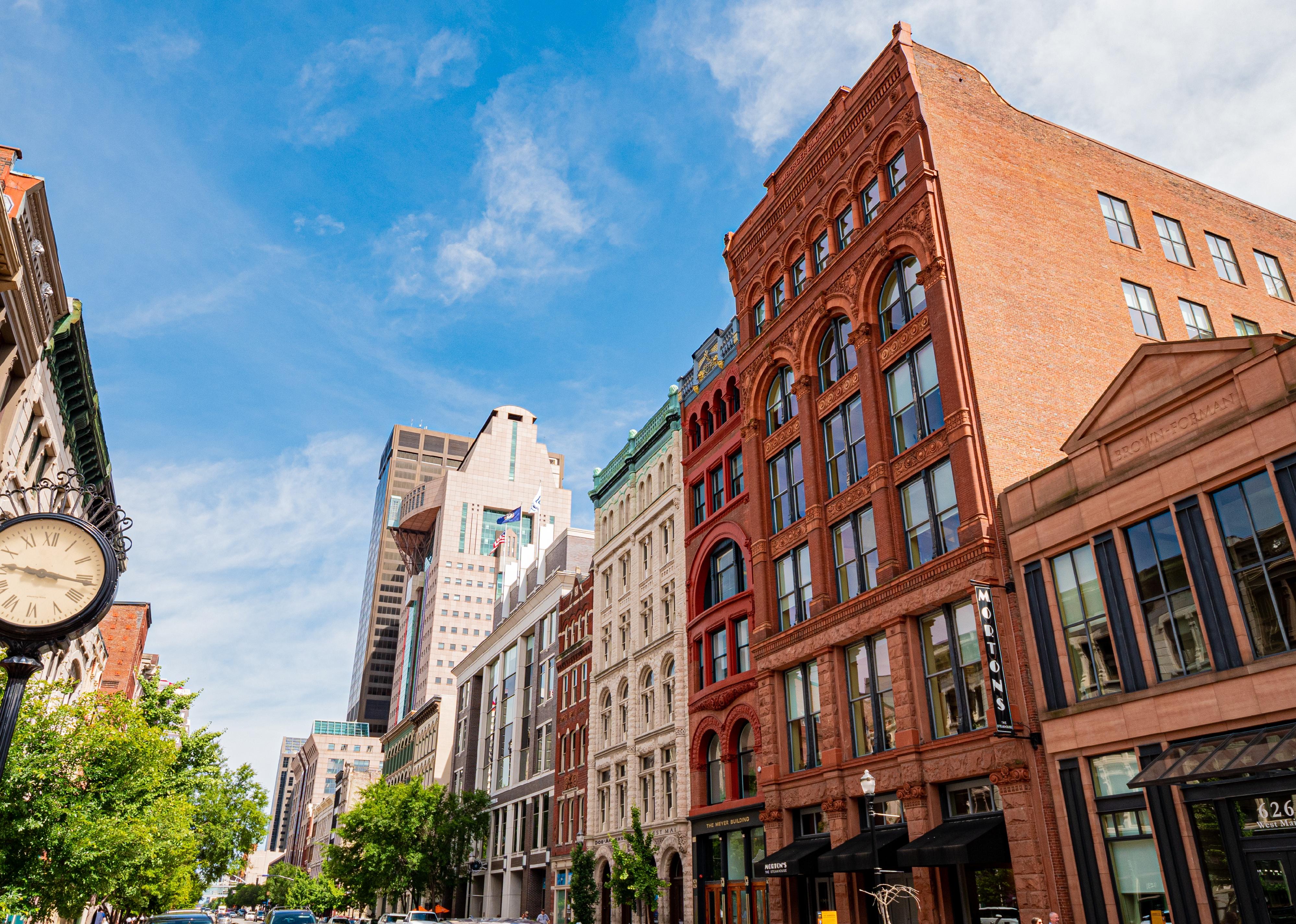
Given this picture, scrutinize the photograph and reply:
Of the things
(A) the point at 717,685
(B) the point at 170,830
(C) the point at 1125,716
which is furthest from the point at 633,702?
(C) the point at 1125,716

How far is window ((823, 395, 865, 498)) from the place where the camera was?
3400 cm

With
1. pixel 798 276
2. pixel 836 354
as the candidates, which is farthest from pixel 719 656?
pixel 798 276

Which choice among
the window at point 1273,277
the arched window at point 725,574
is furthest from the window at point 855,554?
the window at point 1273,277

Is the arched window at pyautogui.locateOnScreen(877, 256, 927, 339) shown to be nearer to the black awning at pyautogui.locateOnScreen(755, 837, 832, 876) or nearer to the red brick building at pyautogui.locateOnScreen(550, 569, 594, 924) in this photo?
the black awning at pyautogui.locateOnScreen(755, 837, 832, 876)

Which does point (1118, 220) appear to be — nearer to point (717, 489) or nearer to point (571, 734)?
point (717, 489)

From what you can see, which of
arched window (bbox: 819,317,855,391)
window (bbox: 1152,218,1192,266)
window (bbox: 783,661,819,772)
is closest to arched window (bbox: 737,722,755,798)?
window (bbox: 783,661,819,772)

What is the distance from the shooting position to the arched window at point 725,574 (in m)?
42.5

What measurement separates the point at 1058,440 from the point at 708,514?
18.9 m

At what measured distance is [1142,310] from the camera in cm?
3572

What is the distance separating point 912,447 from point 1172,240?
17309 millimetres

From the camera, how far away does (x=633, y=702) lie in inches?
1957

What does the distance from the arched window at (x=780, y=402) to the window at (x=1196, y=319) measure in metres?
15.2

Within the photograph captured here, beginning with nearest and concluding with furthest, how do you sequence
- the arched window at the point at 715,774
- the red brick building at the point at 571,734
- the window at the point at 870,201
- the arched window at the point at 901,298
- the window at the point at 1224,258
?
the arched window at the point at 901,298, the window at the point at 870,201, the window at the point at 1224,258, the arched window at the point at 715,774, the red brick building at the point at 571,734

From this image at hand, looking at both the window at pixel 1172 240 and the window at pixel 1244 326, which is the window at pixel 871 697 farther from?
the window at pixel 1172 240
